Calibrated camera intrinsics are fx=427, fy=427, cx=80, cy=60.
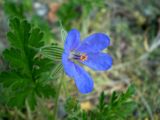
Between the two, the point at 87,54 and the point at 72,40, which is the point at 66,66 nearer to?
the point at 72,40

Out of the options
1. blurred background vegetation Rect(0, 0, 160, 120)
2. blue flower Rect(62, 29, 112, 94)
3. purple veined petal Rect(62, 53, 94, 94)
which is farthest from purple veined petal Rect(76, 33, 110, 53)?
blurred background vegetation Rect(0, 0, 160, 120)

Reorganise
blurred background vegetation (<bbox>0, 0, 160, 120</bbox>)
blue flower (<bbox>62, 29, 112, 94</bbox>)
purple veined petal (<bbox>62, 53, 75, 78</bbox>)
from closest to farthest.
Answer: purple veined petal (<bbox>62, 53, 75, 78</bbox>), blue flower (<bbox>62, 29, 112, 94</bbox>), blurred background vegetation (<bbox>0, 0, 160, 120</bbox>)

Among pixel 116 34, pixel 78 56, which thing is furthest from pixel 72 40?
pixel 116 34

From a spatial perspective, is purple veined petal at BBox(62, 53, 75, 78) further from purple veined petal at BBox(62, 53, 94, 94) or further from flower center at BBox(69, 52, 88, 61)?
flower center at BBox(69, 52, 88, 61)

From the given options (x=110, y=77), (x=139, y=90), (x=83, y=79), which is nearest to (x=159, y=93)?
(x=139, y=90)

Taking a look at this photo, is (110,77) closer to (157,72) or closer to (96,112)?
(157,72)

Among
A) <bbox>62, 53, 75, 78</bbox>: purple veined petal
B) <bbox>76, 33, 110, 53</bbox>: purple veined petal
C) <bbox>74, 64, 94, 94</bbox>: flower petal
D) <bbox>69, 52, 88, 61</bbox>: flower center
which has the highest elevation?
<bbox>76, 33, 110, 53</bbox>: purple veined petal

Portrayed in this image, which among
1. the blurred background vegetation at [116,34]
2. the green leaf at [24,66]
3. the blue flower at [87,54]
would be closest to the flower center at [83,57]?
the blue flower at [87,54]
